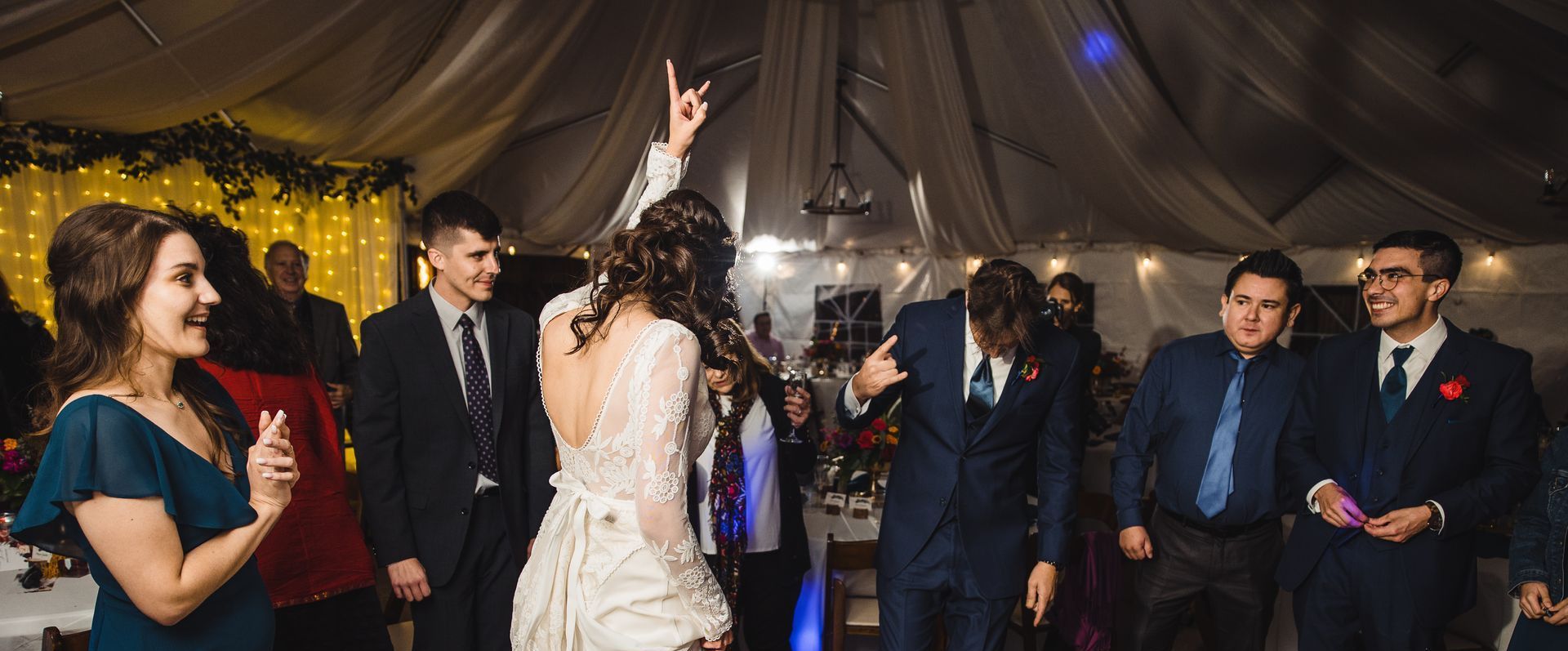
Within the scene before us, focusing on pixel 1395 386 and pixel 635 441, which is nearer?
pixel 635 441

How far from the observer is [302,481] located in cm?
198

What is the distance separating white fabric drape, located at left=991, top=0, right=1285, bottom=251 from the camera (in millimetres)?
4578

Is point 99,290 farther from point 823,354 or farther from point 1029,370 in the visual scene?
point 823,354

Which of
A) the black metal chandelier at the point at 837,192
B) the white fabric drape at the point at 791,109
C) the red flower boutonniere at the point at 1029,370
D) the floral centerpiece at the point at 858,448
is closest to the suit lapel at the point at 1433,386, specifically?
the red flower boutonniere at the point at 1029,370

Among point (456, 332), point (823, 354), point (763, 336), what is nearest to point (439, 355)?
point (456, 332)

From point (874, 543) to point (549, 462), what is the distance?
1112 millimetres

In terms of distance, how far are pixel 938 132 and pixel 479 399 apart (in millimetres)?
4834

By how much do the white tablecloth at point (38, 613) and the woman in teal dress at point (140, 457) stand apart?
3.32 ft

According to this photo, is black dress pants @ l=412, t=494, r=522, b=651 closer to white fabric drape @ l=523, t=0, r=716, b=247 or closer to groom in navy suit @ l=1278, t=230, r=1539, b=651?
groom in navy suit @ l=1278, t=230, r=1539, b=651

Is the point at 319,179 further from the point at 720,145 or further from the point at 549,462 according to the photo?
the point at 549,462

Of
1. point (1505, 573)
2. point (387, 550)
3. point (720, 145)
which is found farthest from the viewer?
point (720, 145)

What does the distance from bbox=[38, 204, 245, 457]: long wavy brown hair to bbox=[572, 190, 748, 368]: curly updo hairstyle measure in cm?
72

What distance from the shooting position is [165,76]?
4023 millimetres

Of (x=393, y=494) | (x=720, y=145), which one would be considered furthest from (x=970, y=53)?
(x=393, y=494)
